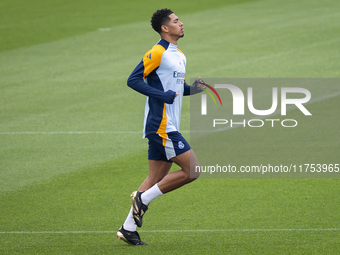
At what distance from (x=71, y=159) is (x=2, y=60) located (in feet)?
33.3

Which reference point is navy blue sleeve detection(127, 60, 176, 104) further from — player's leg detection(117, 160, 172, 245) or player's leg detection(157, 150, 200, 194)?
player's leg detection(117, 160, 172, 245)

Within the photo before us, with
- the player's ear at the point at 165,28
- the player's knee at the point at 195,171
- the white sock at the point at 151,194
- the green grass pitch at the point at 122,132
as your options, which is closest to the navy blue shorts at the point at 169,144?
the player's knee at the point at 195,171

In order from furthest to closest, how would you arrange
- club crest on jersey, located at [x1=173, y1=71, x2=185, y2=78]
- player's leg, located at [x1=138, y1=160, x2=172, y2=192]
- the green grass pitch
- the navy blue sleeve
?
the green grass pitch, player's leg, located at [x1=138, y1=160, x2=172, y2=192], club crest on jersey, located at [x1=173, y1=71, x2=185, y2=78], the navy blue sleeve

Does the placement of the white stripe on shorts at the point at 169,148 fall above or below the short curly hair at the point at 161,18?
below

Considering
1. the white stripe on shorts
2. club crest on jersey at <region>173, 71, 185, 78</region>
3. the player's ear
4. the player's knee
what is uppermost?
the player's ear

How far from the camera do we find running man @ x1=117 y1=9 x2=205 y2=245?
596cm

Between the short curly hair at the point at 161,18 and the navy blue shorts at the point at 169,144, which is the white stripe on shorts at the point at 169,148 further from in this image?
the short curly hair at the point at 161,18

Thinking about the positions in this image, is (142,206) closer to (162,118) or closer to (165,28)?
(162,118)

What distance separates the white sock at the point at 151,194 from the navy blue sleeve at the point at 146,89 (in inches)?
35.5

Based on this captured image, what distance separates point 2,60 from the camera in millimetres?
19062

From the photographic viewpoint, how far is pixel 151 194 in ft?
19.8

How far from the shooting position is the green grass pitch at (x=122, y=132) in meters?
6.49

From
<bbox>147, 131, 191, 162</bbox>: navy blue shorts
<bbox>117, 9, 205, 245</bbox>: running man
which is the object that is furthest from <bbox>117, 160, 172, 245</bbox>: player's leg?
<bbox>147, 131, 191, 162</bbox>: navy blue shorts

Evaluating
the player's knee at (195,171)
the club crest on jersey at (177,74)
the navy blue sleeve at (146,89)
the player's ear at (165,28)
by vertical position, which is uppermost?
the player's ear at (165,28)
